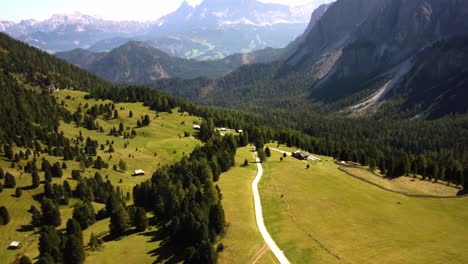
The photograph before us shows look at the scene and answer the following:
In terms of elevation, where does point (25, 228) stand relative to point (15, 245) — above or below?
above

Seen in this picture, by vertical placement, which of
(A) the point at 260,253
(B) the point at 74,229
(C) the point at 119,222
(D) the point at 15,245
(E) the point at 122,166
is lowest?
(D) the point at 15,245

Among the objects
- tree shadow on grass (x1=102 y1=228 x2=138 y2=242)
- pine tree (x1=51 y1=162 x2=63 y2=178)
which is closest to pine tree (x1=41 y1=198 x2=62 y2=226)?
pine tree (x1=51 y1=162 x2=63 y2=178)

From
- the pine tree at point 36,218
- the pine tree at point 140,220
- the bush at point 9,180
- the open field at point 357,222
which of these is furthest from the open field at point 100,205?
the open field at point 357,222

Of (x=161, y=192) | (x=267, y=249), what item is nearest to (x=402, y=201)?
(x=267, y=249)

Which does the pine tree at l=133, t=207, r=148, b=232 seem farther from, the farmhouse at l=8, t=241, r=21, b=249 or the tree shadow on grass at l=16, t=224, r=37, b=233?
the tree shadow on grass at l=16, t=224, r=37, b=233

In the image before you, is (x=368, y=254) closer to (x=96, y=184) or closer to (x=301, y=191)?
(x=301, y=191)

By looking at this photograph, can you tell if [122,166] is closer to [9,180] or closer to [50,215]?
[9,180]

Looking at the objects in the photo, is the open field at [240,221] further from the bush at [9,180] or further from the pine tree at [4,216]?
the bush at [9,180]

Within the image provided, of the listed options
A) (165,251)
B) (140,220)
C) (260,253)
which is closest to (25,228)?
(140,220)
